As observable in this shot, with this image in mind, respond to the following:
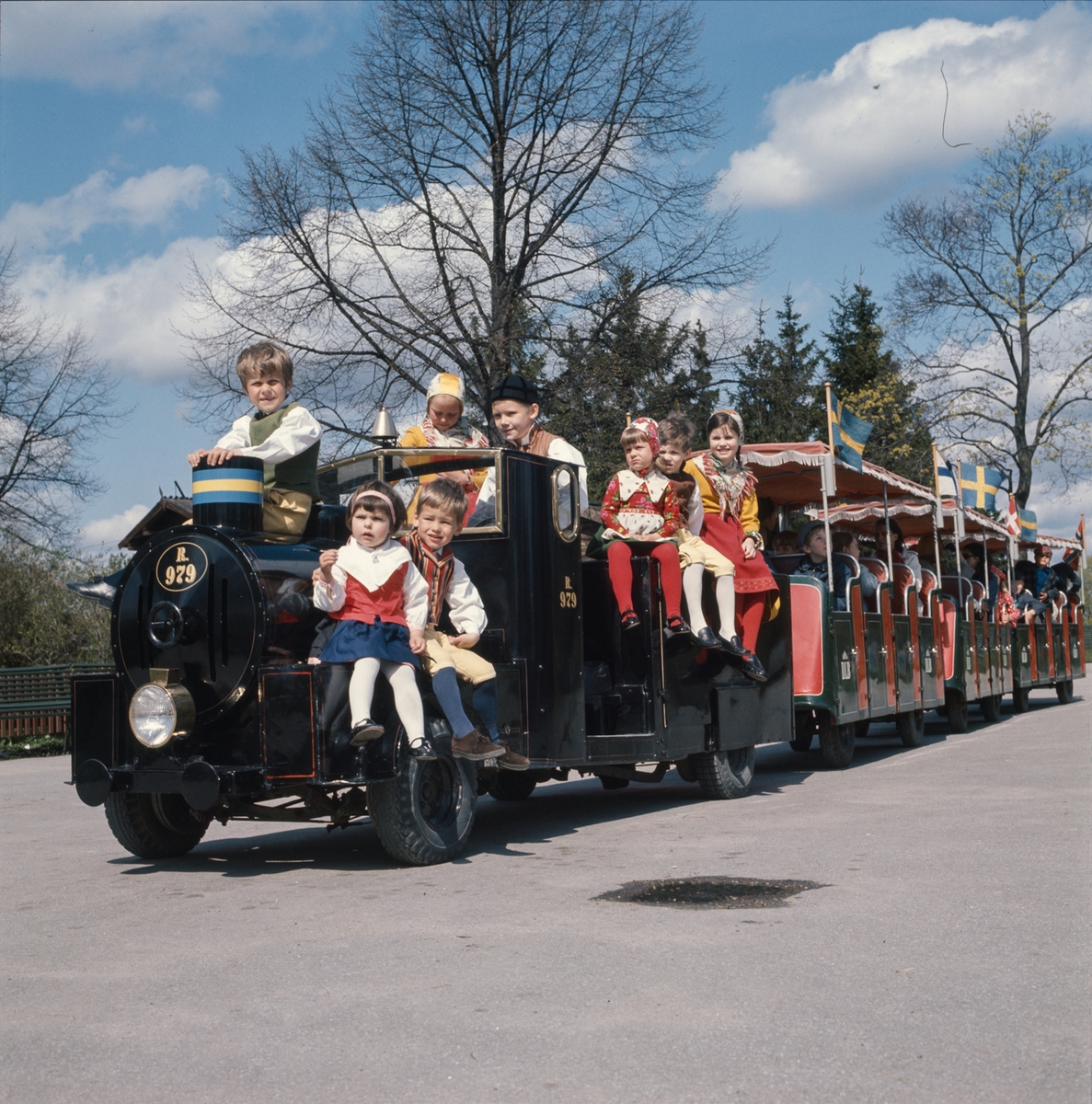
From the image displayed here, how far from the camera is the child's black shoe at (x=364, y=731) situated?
256 inches

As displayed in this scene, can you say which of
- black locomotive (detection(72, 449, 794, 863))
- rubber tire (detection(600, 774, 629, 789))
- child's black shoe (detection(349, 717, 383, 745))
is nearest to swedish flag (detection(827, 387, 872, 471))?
rubber tire (detection(600, 774, 629, 789))

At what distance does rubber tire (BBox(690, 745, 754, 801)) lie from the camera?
396 inches

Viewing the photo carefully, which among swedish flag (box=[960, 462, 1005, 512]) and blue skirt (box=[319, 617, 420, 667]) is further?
swedish flag (box=[960, 462, 1005, 512])

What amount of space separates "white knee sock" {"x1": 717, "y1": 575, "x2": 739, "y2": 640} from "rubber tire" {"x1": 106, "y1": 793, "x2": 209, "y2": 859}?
3887 millimetres

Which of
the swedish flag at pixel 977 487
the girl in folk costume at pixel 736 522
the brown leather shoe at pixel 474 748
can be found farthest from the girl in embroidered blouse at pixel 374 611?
the swedish flag at pixel 977 487

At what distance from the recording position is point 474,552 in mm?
7848

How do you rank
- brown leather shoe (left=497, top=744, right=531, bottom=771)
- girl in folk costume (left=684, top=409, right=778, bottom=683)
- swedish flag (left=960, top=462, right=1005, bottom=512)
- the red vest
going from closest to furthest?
the red vest → brown leather shoe (left=497, top=744, right=531, bottom=771) → girl in folk costume (left=684, top=409, right=778, bottom=683) → swedish flag (left=960, top=462, right=1005, bottom=512)

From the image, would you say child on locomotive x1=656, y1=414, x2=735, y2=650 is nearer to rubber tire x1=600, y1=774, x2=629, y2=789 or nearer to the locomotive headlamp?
rubber tire x1=600, y1=774, x2=629, y2=789

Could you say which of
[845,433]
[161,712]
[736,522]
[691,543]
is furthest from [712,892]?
[845,433]

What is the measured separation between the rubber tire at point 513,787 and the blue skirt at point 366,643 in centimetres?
295

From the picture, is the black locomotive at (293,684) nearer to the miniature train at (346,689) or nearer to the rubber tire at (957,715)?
the miniature train at (346,689)

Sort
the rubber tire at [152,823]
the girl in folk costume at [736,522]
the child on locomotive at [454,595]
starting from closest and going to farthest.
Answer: the child on locomotive at [454,595] < the rubber tire at [152,823] < the girl in folk costume at [736,522]

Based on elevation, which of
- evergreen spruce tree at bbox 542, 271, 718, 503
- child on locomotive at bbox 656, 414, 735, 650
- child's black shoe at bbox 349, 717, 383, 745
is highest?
evergreen spruce tree at bbox 542, 271, 718, 503

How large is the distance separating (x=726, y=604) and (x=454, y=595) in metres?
3.09
